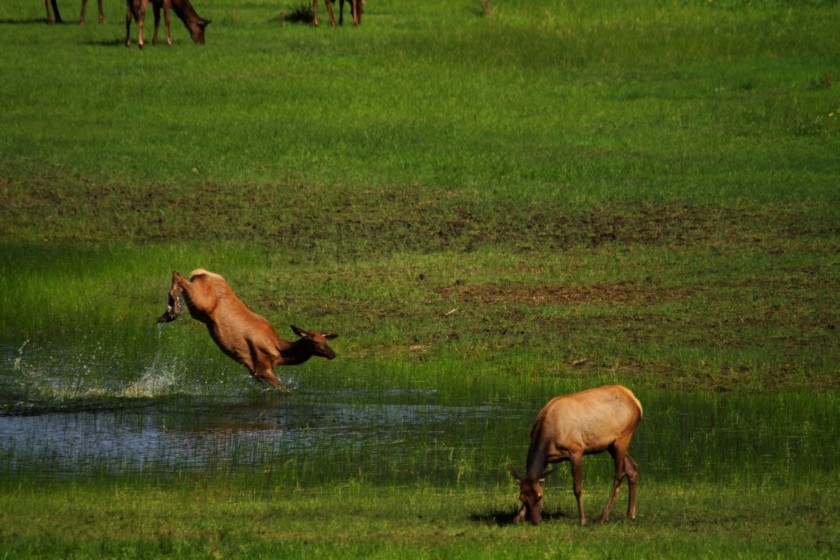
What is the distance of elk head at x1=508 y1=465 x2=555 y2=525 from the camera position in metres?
10.0

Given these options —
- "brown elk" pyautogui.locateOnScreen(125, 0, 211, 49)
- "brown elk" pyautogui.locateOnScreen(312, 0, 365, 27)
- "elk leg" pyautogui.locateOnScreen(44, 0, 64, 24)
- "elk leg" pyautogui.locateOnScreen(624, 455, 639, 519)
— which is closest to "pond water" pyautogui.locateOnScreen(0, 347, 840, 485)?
"elk leg" pyautogui.locateOnScreen(624, 455, 639, 519)

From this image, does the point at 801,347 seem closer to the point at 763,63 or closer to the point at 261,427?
the point at 261,427

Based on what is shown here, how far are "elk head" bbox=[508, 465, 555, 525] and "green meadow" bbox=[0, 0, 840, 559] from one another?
4.6 inches

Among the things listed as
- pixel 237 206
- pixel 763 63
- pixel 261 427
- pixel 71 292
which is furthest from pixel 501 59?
pixel 261 427

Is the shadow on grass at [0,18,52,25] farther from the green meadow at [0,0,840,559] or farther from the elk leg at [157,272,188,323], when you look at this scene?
the elk leg at [157,272,188,323]

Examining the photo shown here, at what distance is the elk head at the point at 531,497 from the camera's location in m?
10.0

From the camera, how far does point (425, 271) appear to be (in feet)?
65.5

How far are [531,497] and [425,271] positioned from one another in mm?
10019


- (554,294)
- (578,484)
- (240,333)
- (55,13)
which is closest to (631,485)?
(578,484)

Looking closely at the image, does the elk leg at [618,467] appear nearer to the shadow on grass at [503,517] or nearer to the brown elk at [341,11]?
the shadow on grass at [503,517]

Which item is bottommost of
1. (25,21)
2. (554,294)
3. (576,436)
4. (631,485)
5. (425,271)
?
(425,271)

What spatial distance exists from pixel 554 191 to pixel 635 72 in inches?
383

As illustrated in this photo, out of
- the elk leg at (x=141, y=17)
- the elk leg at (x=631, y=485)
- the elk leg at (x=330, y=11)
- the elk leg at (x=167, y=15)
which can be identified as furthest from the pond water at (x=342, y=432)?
the elk leg at (x=330, y=11)

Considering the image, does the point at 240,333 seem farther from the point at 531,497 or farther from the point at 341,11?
the point at 341,11
